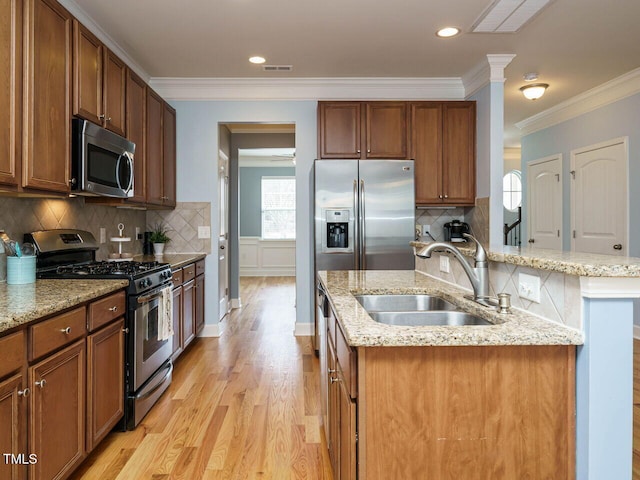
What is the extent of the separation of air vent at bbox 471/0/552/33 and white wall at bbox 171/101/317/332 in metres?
1.83

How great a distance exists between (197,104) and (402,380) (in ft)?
13.2

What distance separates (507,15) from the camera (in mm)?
3068

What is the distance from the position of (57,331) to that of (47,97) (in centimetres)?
120

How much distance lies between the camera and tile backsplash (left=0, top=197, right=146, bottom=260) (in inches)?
98.4

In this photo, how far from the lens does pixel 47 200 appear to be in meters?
2.82

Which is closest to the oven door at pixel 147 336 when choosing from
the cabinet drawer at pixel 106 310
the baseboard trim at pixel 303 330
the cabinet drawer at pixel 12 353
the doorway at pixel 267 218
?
the cabinet drawer at pixel 106 310

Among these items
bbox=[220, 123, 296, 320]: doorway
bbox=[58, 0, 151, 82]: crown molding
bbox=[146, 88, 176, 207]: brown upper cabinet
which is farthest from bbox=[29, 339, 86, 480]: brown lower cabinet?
bbox=[220, 123, 296, 320]: doorway

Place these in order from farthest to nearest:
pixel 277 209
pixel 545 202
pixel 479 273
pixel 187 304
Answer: pixel 277 209 < pixel 545 202 < pixel 187 304 < pixel 479 273

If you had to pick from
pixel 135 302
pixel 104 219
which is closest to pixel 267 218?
pixel 104 219

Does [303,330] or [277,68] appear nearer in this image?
[277,68]

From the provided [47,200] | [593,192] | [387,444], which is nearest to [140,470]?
[387,444]

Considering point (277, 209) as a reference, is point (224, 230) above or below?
below

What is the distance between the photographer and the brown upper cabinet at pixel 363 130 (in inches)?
Result: 169

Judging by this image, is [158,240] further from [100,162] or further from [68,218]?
[100,162]
